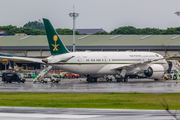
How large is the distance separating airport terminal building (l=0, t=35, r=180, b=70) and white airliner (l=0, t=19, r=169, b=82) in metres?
39.0

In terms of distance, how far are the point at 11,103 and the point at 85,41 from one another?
81972 millimetres

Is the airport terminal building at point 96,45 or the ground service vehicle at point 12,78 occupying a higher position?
the airport terminal building at point 96,45

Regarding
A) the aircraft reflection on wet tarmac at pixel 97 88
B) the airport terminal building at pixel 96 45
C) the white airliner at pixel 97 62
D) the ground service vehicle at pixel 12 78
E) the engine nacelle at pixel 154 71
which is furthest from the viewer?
the airport terminal building at pixel 96 45

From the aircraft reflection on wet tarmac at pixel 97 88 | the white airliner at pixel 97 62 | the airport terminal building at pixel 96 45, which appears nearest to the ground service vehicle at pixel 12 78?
the white airliner at pixel 97 62

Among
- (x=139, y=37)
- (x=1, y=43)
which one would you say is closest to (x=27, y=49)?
(x=1, y=43)

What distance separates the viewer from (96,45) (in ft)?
331

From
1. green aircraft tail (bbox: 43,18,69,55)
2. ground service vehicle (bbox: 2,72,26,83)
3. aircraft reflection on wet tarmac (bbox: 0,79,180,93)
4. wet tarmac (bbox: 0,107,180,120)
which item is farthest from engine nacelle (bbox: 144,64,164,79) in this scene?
wet tarmac (bbox: 0,107,180,120)

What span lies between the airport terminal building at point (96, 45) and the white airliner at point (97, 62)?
128 feet

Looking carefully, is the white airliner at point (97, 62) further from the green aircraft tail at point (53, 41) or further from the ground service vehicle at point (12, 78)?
the ground service vehicle at point (12, 78)

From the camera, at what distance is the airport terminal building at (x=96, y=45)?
97.3m

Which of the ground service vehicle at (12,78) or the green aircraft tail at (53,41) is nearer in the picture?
the green aircraft tail at (53,41)

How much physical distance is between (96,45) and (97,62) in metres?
47.5

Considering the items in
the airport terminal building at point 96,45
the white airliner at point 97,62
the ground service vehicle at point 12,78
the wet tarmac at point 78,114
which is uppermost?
the airport terminal building at point 96,45

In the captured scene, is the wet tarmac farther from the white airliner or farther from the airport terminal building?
the airport terminal building
